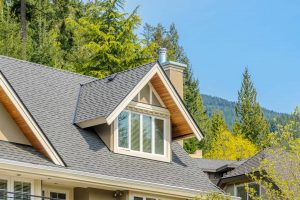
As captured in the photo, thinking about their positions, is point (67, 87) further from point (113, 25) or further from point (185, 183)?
point (113, 25)

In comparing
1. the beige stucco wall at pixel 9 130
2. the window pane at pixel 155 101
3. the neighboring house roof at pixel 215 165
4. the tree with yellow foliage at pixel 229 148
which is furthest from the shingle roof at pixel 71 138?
the tree with yellow foliage at pixel 229 148

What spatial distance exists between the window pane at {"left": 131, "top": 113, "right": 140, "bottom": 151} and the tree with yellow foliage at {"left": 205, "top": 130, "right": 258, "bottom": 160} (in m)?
47.2

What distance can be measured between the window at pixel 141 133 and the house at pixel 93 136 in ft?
0.10

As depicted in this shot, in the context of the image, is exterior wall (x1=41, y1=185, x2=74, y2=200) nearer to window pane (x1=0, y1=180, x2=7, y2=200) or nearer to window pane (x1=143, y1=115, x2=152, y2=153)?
window pane (x1=0, y1=180, x2=7, y2=200)

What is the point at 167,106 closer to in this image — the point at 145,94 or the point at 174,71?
the point at 145,94

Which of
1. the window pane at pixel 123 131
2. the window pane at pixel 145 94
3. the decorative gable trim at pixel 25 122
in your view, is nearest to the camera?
the decorative gable trim at pixel 25 122

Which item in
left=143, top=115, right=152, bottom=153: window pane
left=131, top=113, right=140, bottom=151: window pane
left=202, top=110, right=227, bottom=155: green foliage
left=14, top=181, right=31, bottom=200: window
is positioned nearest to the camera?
left=14, top=181, right=31, bottom=200: window

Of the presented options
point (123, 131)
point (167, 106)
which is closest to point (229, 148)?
point (167, 106)

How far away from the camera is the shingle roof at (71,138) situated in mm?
22578

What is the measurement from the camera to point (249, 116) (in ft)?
292

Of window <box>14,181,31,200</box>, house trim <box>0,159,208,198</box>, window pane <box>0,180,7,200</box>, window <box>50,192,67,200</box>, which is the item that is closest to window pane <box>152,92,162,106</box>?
house trim <box>0,159,208,198</box>

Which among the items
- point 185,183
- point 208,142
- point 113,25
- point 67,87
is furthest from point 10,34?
point 208,142

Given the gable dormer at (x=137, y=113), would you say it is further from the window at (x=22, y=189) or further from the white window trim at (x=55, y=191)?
the window at (x=22, y=189)

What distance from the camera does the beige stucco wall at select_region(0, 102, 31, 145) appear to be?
827 inches
